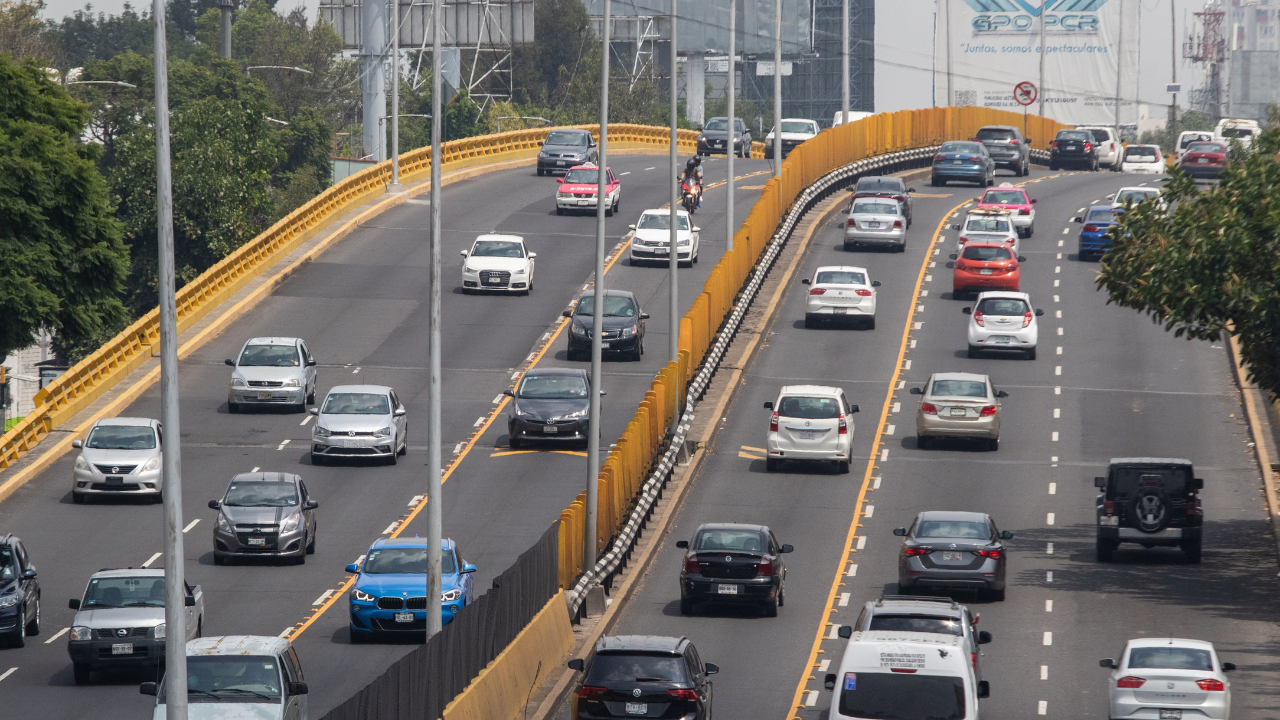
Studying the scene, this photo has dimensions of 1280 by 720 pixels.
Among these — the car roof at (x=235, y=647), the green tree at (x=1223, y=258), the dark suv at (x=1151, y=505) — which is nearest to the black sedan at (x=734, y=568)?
the dark suv at (x=1151, y=505)

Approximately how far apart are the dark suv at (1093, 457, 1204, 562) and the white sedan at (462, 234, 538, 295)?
24.2 metres

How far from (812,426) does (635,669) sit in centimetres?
1742

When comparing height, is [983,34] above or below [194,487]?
above

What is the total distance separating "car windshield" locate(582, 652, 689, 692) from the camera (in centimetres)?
1859

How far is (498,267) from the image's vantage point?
168ft

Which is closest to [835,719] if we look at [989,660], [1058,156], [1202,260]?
[989,660]

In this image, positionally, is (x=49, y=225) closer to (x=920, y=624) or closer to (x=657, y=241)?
(x=920, y=624)

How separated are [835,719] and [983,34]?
128m

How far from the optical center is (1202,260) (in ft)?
98.1

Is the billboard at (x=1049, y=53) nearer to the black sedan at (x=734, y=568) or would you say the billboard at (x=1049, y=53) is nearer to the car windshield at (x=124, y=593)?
the black sedan at (x=734, y=568)

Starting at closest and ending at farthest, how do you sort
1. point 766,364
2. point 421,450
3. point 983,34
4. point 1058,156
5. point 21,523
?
point 21,523
point 421,450
point 766,364
point 1058,156
point 983,34

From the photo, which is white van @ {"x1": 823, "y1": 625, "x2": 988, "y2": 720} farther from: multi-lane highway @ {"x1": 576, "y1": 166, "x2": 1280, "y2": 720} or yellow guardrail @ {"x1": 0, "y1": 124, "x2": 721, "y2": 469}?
yellow guardrail @ {"x1": 0, "y1": 124, "x2": 721, "y2": 469}

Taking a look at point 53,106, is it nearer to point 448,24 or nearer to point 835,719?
point 835,719

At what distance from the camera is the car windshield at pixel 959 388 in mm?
37594
